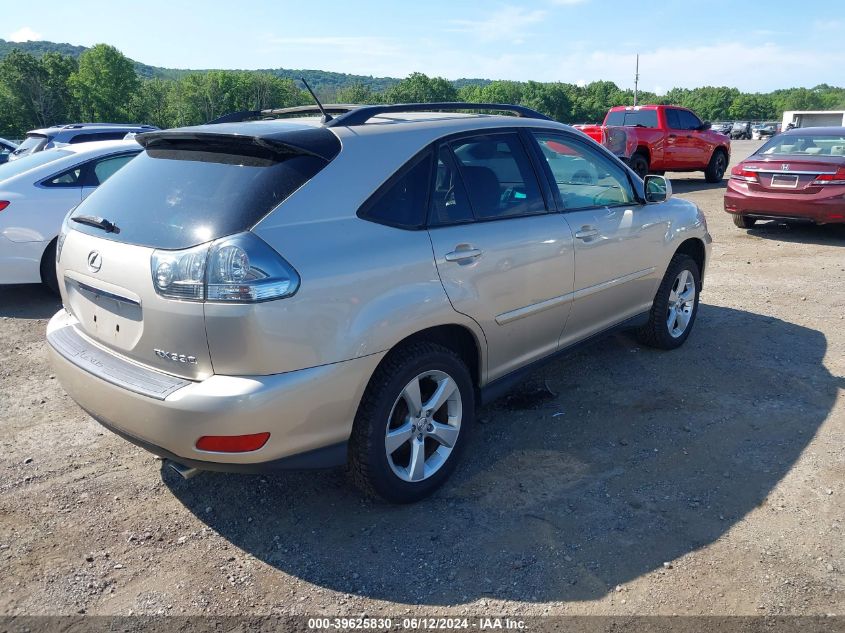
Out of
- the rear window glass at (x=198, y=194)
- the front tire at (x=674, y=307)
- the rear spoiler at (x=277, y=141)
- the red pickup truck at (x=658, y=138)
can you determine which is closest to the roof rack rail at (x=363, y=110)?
the rear spoiler at (x=277, y=141)

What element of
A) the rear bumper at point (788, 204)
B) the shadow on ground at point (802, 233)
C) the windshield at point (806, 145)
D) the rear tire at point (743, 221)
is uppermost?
the windshield at point (806, 145)

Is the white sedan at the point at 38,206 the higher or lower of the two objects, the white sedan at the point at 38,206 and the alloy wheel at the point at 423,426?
the higher

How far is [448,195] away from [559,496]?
1.57 m

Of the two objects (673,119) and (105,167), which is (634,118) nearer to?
(673,119)

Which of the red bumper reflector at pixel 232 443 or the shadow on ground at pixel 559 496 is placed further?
the shadow on ground at pixel 559 496

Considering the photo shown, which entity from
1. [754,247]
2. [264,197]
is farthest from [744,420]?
[754,247]

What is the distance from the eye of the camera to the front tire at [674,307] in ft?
16.6

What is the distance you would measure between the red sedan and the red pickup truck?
5.11 meters

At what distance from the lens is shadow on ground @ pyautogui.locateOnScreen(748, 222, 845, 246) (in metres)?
9.56

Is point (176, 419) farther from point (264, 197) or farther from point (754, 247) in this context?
point (754, 247)

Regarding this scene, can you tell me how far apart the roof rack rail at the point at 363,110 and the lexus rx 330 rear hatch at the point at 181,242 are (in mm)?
344

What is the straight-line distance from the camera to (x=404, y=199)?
10.2 feet

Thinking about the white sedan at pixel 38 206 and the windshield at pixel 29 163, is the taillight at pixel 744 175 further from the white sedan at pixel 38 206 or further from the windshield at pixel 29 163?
the windshield at pixel 29 163

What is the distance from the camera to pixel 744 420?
4.12m
